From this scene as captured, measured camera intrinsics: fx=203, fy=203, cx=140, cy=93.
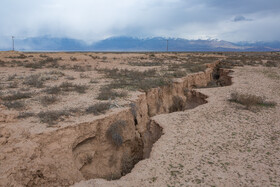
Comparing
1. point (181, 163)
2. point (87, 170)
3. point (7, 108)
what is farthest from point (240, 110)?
point (7, 108)

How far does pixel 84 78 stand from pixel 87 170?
25.3 ft

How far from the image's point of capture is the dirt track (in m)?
4.25

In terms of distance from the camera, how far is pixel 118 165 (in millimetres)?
6711

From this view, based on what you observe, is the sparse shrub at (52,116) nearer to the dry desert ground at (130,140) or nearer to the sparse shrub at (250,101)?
the dry desert ground at (130,140)

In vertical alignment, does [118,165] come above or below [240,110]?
below

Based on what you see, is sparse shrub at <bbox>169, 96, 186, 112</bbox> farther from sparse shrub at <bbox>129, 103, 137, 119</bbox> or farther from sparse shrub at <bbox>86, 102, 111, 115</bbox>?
sparse shrub at <bbox>86, 102, 111, 115</bbox>

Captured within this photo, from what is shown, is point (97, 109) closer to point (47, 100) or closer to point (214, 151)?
point (47, 100)

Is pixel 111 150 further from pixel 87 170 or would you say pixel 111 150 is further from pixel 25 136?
pixel 25 136

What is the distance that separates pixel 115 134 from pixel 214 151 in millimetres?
2960

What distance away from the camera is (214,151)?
17.3ft

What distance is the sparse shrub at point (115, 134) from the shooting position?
21.3 ft

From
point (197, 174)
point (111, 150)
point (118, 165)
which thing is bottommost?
point (118, 165)

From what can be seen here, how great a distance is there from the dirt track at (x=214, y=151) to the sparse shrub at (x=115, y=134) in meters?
1.40

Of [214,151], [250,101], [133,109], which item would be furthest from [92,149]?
[250,101]
